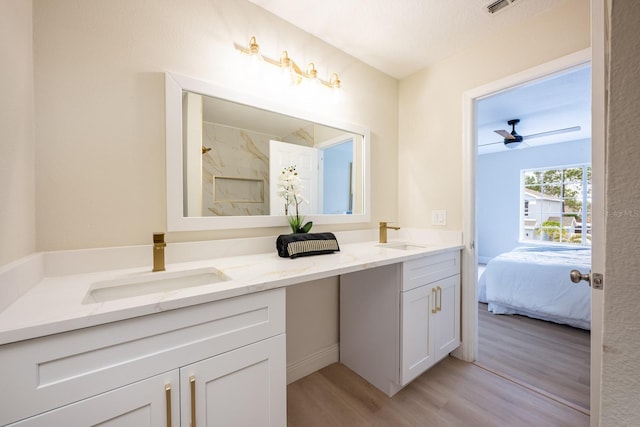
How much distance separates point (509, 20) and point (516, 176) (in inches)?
165

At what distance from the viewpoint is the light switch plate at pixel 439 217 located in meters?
2.08

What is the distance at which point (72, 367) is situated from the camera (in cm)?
65

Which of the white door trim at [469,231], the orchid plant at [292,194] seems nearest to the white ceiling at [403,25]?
the white door trim at [469,231]

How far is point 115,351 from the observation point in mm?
704

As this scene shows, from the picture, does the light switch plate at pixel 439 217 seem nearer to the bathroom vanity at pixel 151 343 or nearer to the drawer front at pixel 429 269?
the drawer front at pixel 429 269

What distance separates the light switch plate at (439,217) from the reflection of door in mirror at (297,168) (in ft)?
3.23

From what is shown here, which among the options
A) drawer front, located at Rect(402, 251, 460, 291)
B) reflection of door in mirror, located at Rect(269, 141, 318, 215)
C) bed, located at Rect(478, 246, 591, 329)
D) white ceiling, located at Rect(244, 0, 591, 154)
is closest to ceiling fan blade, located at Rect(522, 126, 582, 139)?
white ceiling, located at Rect(244, 0, 591, 154)

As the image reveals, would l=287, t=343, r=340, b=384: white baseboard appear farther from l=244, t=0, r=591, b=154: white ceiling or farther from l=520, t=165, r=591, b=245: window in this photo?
l=520, t=165, r=591, b=245: window

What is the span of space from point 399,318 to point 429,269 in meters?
0.39

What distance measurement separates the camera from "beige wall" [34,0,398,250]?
41.5 inches

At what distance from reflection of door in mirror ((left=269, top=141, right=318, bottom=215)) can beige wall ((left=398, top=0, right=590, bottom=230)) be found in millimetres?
929

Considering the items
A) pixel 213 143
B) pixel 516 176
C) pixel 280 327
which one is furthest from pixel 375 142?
pixel 516 176

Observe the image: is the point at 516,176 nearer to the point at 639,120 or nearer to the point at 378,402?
the point at 378,402

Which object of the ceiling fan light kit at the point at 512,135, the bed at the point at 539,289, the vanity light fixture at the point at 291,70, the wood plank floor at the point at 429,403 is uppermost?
the ceiling fan light kit at the point at 512,135
